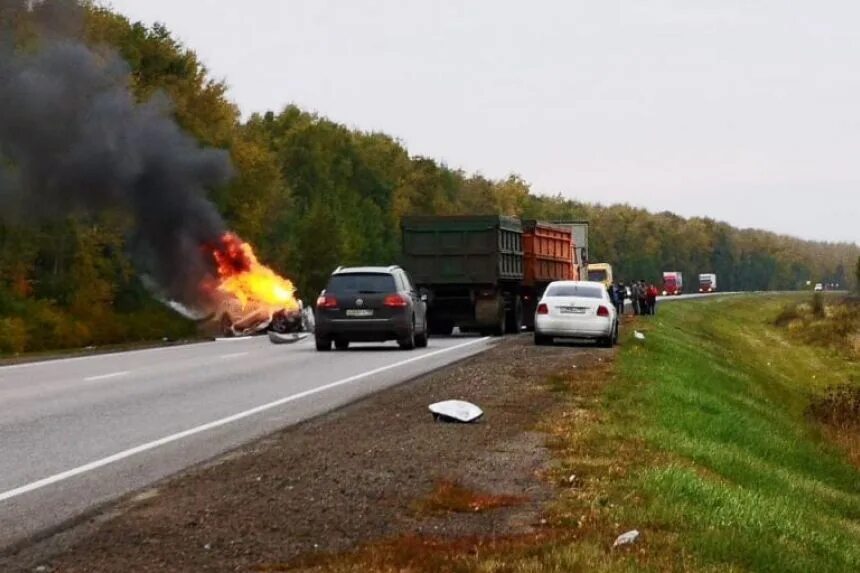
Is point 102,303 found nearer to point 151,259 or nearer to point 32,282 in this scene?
point 32,282

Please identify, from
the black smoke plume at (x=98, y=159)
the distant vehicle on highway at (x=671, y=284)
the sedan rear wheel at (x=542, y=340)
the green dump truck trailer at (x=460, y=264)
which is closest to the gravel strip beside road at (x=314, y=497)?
the sedan rear wheel at (x=542, y=340)

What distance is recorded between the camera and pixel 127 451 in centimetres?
1267

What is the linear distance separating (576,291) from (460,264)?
575 centimetres

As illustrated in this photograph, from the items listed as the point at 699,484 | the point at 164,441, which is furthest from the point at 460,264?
the point at 699,484

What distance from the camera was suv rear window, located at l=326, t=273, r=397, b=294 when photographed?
1190 inches

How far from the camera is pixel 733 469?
1296 centimetres

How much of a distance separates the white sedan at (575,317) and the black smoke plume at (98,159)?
13898 millimetres

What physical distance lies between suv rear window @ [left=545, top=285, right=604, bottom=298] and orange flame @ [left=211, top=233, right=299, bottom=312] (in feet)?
44.6

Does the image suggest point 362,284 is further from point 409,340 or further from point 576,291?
point 576,291

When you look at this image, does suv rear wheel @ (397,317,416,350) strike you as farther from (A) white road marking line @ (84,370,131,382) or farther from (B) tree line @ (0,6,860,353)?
(B) tree line @ (0,6,860,353)

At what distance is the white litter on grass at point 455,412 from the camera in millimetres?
14719

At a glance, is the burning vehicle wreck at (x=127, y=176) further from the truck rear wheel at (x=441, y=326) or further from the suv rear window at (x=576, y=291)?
the suv rear window at (x=576, y=291)

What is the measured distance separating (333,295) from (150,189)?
13621 mm

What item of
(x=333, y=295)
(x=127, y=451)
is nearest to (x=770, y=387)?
(x=333, y=295)
